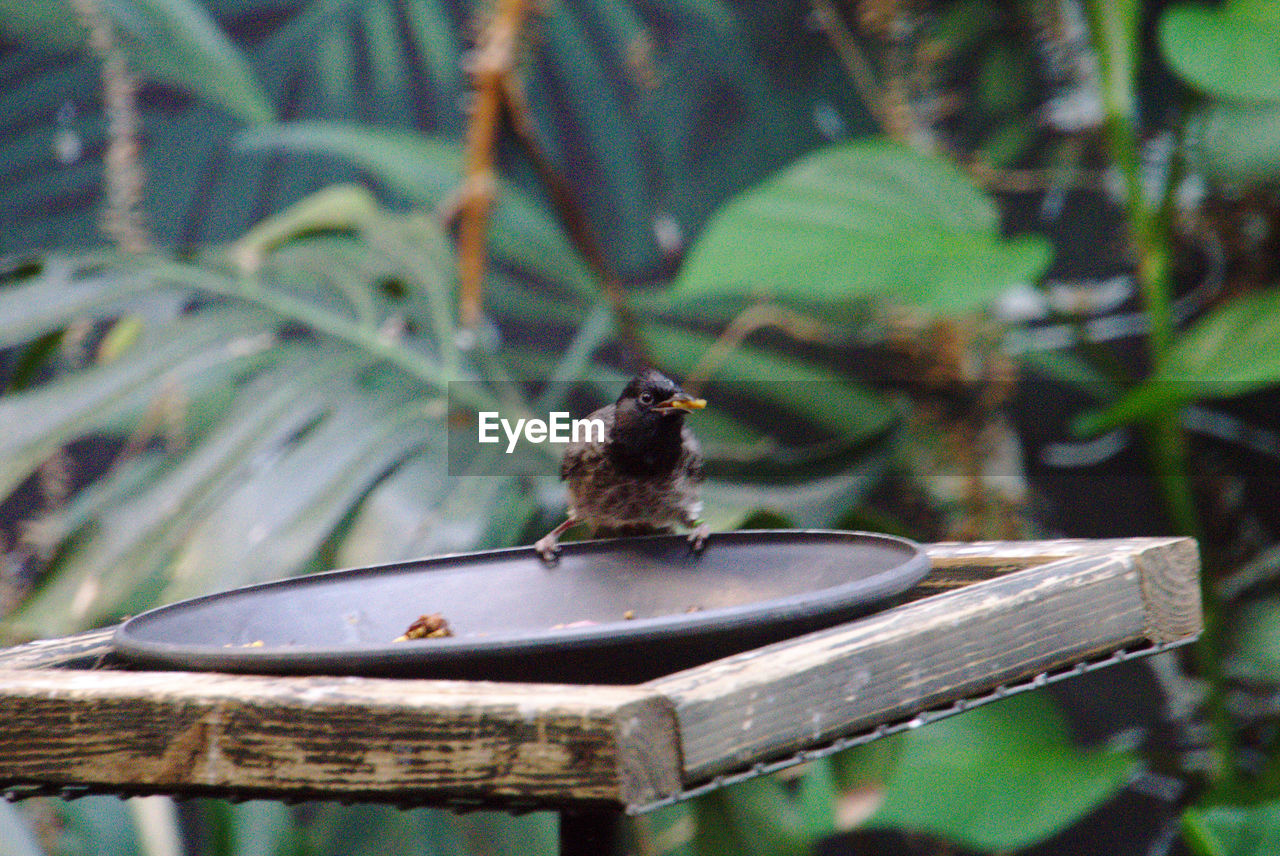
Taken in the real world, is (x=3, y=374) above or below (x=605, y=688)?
above

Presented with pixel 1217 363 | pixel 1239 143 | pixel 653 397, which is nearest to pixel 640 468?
pixel 653 397

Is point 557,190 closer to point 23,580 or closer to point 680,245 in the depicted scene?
point 680,245

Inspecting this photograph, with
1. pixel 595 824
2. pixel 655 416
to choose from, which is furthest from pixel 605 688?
pixel 655 416

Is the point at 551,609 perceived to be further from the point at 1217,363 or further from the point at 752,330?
the point at 752,330

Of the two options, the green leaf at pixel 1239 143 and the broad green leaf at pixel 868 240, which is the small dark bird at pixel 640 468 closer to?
the broad green leaf at pixel 868 240

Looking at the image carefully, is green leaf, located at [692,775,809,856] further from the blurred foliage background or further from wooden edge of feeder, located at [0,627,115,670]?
wooden edge of feeder, located at [0,627,115,670]

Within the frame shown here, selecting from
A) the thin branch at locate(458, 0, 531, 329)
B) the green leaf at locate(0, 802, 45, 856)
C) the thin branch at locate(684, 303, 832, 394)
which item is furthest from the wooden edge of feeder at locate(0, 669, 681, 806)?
the thin branch at locate(684, 303, 832, 394)
